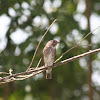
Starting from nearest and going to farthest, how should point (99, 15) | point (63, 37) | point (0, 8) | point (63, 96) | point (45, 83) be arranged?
point (0, 8), point (63, 37), point (45, 83), point (99, 15), point (63, 96)

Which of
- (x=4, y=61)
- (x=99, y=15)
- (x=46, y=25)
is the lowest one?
(x=4, y=61)

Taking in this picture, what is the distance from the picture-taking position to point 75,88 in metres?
6.31

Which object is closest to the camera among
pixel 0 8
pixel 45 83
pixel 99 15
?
pixel 0 8

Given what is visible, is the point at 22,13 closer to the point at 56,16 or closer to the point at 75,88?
the point at 56,16

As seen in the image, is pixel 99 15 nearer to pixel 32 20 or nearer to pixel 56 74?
pixel 56 74

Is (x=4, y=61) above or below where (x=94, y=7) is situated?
below

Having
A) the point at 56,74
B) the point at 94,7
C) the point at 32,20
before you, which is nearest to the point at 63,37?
the point at 32,20

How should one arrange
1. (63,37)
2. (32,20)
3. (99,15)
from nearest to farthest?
(63,37) < (32,20) < (99,15)

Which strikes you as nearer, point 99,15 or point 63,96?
point 99,15

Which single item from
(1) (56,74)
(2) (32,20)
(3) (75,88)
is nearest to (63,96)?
(3) (75,88)

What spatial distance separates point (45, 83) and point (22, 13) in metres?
2.14

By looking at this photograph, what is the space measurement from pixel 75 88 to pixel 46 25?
256cm

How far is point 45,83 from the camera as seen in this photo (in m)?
5.73

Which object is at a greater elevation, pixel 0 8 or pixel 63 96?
pixel 0 8
